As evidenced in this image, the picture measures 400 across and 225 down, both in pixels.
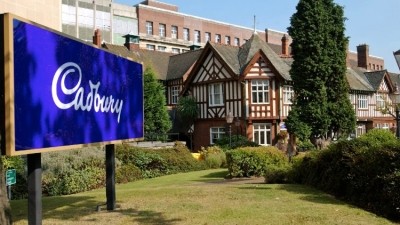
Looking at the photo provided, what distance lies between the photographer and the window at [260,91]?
3262 cm

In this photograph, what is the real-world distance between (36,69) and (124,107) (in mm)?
3485

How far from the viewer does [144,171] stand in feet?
67.6

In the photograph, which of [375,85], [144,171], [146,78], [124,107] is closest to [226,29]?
[375,85]

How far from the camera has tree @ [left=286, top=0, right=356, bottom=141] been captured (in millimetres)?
27094

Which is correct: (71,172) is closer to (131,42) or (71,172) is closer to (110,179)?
(110,179)

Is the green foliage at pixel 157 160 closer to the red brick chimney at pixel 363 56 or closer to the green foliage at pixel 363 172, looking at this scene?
the green foliage at pixel 363 172

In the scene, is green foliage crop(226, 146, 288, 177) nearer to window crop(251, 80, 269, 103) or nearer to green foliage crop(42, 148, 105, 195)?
green foliage crop(42, 148, 105, 195)

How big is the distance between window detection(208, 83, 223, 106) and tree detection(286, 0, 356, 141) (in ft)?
23.5

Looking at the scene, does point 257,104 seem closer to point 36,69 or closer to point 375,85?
point 375,85

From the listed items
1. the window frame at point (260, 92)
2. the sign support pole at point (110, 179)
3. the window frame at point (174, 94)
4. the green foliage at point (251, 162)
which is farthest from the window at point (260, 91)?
the sign support pole at point (110, 179)

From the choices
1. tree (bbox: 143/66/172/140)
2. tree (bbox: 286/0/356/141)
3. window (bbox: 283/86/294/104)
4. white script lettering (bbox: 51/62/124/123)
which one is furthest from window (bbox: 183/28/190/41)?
white script lettering (bbox: 51/62/124/123)

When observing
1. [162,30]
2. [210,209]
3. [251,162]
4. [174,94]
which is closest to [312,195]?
[210,209]

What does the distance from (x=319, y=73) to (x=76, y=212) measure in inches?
839

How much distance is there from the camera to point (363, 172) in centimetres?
996
